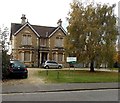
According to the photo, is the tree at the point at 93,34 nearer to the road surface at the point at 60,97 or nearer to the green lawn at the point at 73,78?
the green lawn at the point at 73,78

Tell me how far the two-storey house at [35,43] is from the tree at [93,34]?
19.0m

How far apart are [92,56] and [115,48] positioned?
4025 mm

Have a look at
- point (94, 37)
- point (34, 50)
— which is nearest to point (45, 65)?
point (34, 50)

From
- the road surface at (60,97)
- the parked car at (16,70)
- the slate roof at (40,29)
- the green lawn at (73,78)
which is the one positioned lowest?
the road surface at (60,97)

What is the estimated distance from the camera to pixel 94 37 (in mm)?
41906

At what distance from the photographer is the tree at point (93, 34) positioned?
→ 1662 inches

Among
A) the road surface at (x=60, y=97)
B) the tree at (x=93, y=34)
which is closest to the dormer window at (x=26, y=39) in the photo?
the tree at (x=93, y=34)

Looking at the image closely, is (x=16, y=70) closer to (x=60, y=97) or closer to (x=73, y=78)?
(x=73, y=78)

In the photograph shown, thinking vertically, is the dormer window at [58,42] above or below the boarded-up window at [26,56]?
above

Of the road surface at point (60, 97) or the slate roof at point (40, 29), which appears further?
the slate roof at point (40, 29)

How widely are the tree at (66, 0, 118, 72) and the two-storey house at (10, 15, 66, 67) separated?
1903 cm

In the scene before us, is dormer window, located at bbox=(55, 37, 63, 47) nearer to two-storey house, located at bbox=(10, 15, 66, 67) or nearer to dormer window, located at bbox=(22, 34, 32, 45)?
two-storey house, located at bbox=(10, 15, 66, 67)

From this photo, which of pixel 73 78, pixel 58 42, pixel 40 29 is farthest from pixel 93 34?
pixel 40 29

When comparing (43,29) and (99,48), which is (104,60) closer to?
(99,48)
